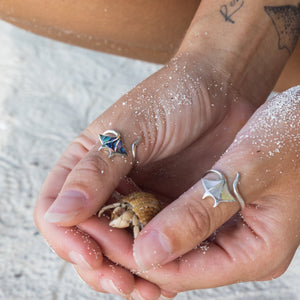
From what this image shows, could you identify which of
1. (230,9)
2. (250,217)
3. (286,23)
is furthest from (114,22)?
(250,217)

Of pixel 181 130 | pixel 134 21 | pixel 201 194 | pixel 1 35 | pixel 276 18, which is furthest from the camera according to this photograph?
pixel 1 35

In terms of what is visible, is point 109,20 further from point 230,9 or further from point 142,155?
point 142,155

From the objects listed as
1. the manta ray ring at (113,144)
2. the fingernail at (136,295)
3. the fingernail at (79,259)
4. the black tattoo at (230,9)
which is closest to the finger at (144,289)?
the fingernail at (136,295)

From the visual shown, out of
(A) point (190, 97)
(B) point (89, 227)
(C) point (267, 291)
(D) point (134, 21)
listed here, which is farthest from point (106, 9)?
(C) point (267, 291)

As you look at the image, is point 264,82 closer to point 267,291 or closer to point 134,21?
point 134,21

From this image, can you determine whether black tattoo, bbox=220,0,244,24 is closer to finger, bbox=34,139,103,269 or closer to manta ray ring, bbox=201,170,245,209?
manta ray ring, bbox=201,170,245,209

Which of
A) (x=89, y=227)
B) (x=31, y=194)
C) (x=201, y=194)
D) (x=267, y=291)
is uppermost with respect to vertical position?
(x=201, y=194)

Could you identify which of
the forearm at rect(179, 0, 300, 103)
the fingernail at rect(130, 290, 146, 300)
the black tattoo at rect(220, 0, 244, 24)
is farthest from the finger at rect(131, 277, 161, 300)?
the black tattoo at rect(220, 0, 244, 24)
